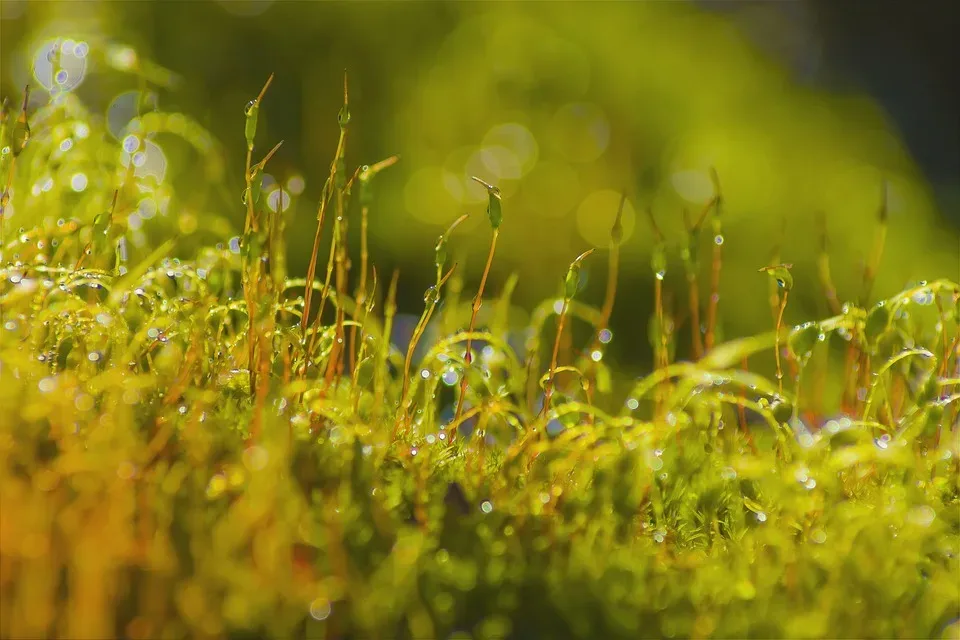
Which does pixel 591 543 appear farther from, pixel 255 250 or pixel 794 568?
pixel 255 250

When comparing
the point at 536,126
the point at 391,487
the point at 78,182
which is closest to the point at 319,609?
the point at 391,487

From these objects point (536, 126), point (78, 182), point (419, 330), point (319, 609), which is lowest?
point (319, 609)

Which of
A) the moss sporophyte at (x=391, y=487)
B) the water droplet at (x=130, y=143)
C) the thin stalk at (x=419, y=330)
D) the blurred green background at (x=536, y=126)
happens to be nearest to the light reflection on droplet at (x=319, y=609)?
the moss sporophyte at (x=391, y=487)

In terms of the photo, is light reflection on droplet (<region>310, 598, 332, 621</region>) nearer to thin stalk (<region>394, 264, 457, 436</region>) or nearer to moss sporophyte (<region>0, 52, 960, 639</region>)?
moss sporophyte (<region>0, 52, 960, 639</region>)

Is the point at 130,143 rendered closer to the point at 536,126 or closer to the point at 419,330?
the point at 419,330

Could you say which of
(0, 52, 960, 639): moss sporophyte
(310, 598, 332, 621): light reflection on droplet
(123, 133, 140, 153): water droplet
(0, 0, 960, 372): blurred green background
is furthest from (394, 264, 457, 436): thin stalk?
(0, 0, 960, 372): blurred green background

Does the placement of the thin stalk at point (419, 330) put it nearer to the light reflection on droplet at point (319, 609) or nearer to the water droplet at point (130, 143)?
the light reflection on droplet at point (319, 609)
